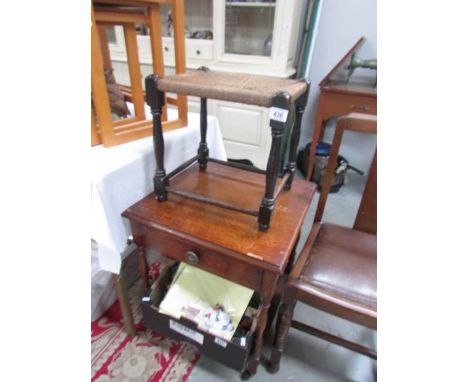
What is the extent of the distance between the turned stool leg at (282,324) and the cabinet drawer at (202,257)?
14 cm

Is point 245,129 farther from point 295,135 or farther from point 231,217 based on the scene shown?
point 231,217

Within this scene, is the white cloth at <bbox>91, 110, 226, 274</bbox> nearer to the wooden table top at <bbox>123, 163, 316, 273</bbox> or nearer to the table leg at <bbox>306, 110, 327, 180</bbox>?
the wooden table top at <bbox>123, 163, 316, 273</bbox>

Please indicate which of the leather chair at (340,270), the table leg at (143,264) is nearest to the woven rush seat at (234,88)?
the leather chair at (340,270)

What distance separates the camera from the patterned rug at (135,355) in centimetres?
87

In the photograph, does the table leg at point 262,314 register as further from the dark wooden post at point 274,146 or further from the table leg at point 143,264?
the table leg at point 143,264

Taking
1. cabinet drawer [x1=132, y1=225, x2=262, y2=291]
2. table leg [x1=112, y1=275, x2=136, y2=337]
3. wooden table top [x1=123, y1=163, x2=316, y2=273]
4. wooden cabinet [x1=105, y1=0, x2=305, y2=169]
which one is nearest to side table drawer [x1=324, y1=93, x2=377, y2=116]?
wooden cabinet [x1=105, y1=0, x2=305, y2=169]

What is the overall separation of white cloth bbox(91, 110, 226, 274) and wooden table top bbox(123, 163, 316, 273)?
36mm

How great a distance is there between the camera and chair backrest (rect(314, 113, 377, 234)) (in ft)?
2.53

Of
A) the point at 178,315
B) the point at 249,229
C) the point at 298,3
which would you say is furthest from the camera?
the point at 298,3

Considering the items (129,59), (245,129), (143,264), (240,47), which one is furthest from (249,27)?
(143,264)
